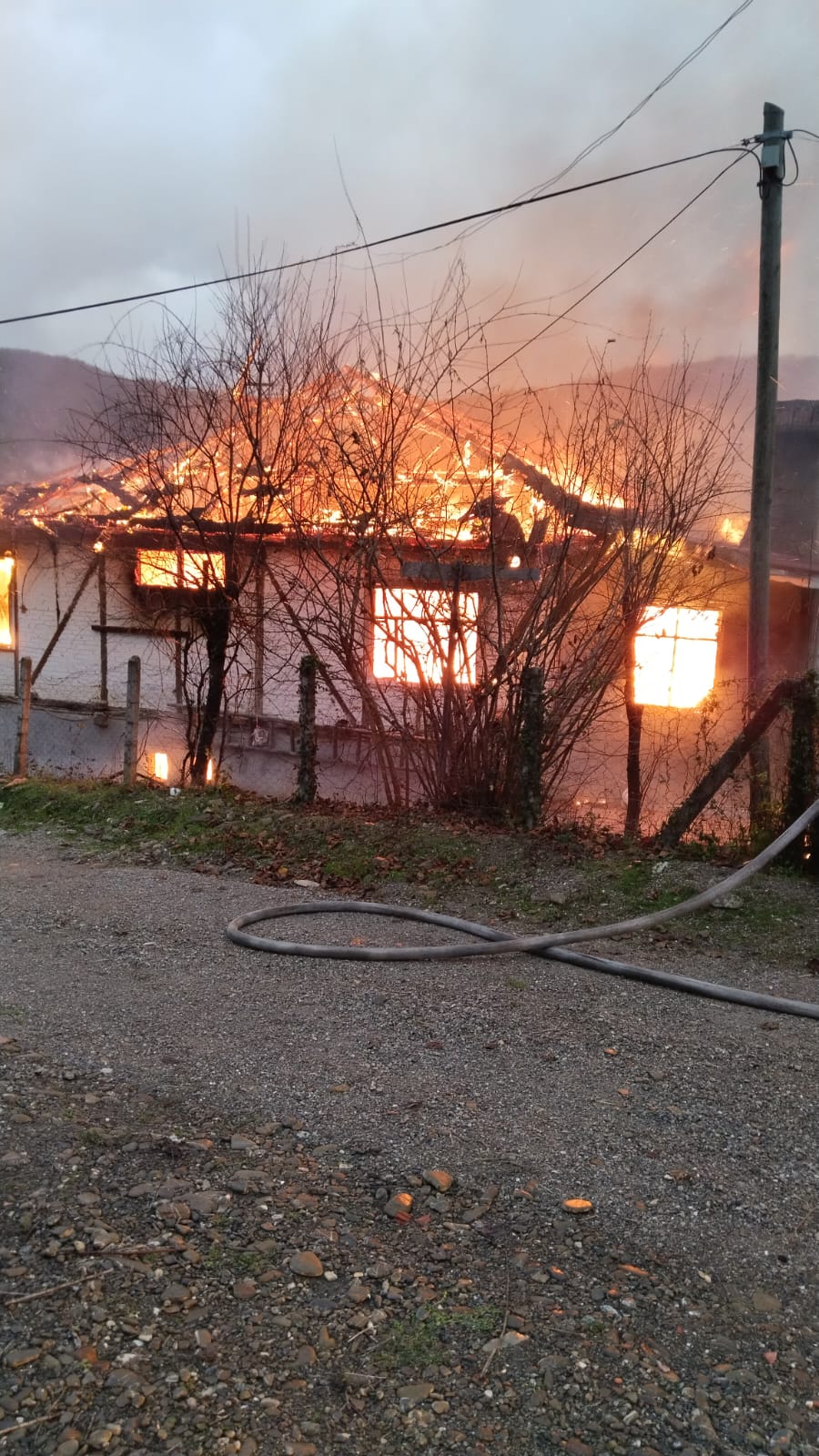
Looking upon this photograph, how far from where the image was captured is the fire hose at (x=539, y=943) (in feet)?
16.0

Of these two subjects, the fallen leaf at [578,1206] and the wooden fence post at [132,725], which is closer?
the fallen leaf at [578,1206]

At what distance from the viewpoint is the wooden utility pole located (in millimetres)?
8797

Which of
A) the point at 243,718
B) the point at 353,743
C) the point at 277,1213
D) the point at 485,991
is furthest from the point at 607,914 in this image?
the point at 243,718

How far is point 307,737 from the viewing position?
28.4 ft

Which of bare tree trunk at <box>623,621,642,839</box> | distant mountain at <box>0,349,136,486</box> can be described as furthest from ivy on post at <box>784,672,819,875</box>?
distant mountain at <box>0,349,136,486</box>

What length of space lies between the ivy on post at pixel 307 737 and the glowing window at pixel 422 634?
81 cm

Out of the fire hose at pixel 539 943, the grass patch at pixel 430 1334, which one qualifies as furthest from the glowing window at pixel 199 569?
the grass patch at pixel 430 1334

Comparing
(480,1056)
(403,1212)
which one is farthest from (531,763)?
(403,1212)

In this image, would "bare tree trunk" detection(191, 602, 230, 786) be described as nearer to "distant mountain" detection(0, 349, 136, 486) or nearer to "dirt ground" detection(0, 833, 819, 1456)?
"dirt ground" detection(0, 833, 819, 1456)

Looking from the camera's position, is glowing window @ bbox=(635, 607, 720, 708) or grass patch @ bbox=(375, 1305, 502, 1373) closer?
grass patch @ bbox=(375, 1305, 502, 1373)

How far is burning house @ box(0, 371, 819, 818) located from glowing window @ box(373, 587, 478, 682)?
2cm

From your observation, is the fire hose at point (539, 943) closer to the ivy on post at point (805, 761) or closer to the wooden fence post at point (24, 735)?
the ivy on post at point (805, 761)

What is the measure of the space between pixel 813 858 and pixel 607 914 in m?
1.42

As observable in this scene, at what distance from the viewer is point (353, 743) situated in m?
11.4
